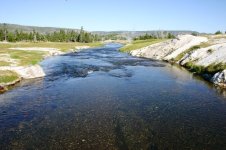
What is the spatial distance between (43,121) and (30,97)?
11.0 meters

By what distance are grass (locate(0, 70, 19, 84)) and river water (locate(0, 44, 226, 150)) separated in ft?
7.90

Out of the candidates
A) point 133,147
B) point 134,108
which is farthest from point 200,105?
point 133,147

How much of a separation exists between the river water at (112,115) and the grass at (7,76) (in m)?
2.41

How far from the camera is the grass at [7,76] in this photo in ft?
155

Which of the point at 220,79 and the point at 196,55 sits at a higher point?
the point at 196,55

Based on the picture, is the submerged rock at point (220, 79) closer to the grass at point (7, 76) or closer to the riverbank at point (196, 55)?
the riverbank at point (196, 55)

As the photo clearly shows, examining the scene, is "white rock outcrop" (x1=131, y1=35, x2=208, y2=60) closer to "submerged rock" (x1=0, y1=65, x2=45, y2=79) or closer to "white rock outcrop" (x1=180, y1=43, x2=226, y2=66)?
"white rock outcrop" (x1=180, y1=43, x2=226, y2=66)

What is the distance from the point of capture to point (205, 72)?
59.0 metres

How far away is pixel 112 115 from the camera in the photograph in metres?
31.2

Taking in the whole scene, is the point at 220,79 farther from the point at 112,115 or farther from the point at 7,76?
→ the point at 7,76

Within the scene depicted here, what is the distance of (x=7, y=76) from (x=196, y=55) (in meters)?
52.0

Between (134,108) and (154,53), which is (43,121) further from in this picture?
(154,53)

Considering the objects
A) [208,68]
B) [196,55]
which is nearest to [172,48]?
[196,55]

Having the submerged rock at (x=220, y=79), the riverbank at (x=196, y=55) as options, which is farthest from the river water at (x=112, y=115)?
the riverbank at (x=196, y=55)
